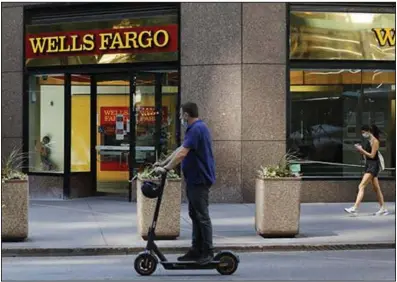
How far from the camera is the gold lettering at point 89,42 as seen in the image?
15.8 meters

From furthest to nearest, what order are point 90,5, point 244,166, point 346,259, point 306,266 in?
point 90,5 → point 244,166 → point 346,259 → point 306,266

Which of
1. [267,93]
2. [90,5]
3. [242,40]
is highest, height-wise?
[90,5]

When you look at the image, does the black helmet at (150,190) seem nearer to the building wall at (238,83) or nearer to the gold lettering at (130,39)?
the building wall at (238,83)

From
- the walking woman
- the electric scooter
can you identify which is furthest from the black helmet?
the walking woman

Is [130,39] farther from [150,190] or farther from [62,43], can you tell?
[150,190]

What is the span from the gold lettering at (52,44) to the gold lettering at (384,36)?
762 cm

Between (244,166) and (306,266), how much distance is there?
6.33 meters

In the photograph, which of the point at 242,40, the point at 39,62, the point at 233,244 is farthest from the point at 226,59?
the point at 233,244

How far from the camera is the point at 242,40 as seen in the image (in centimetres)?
1482

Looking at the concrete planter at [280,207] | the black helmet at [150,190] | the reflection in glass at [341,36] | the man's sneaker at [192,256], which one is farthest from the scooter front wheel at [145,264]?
the reflection in glass at [341,36]

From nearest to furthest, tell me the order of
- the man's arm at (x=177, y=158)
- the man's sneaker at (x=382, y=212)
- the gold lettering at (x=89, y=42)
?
the man's arm at (x=177, y=158)
the man's sneaker at (x=382, y=212)
the gold lettering at (x=89, y=42)

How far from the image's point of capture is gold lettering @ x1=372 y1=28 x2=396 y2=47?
1529 centimetres

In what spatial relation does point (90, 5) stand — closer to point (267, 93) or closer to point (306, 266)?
point (267, 93)

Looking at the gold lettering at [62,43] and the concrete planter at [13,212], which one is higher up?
the gold lettering at [62,43]
